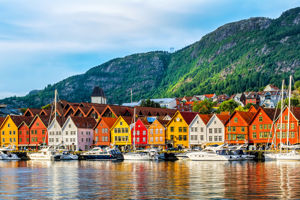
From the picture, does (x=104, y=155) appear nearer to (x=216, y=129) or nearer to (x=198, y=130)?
(x=198, y=130)

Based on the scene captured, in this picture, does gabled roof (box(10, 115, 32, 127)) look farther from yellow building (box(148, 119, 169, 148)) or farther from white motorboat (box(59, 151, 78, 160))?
white motorboat (box(59, 151, 78, 160))

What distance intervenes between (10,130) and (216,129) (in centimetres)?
7121

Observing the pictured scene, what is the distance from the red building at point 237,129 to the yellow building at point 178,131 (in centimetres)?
1218

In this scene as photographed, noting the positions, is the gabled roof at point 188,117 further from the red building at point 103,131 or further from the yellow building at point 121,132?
the red building at point 103,131

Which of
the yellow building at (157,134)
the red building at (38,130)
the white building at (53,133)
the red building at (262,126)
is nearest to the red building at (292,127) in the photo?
the red building at (262,126)

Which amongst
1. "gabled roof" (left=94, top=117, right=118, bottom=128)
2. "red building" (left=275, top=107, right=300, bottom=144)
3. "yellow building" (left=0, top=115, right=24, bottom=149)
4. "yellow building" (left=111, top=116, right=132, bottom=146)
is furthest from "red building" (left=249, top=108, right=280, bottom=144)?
"yellow building" (left=0, top=115, right=24, bottom=149)

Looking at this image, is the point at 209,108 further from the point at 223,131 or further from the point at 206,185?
the point at 206,185

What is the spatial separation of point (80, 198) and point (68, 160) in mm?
76740

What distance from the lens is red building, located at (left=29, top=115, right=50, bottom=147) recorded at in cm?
15512

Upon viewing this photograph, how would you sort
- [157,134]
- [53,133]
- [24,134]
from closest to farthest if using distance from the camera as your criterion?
[157,134] → [53,133] → [24,134]

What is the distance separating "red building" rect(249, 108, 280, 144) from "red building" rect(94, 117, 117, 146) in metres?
42.7

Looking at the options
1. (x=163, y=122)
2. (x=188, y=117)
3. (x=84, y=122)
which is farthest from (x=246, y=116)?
(x=84, y=122)

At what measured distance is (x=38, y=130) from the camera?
513ft

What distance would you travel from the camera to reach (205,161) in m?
104
